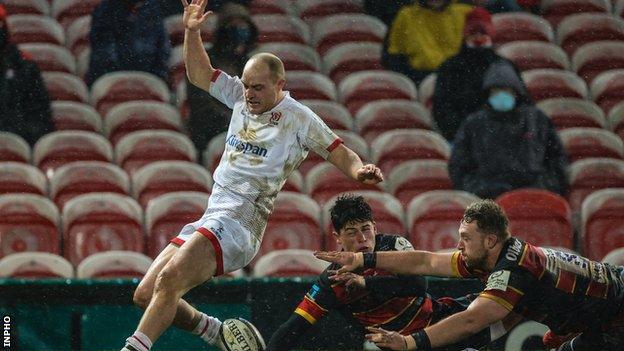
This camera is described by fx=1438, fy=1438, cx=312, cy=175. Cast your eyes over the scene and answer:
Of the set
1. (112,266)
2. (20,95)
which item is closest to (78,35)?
(20,95)

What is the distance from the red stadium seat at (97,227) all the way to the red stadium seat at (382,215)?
1342 millimetres

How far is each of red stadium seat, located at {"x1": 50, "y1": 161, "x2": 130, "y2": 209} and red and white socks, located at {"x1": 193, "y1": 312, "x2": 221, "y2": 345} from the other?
3.42m

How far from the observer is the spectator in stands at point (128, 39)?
1177 cm

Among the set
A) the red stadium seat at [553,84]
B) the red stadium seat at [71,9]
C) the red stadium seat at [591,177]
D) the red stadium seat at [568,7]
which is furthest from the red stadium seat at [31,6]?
the red stadium seat at [591,177]

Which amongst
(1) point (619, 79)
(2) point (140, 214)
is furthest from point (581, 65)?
(2) point (140, 214)

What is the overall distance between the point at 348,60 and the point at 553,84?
70.4 inches

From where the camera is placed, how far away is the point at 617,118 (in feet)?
40.1

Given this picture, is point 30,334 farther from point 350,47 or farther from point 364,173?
point 350,47

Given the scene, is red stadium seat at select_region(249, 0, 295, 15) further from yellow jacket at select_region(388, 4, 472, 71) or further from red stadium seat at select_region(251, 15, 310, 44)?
yellow jacket at select_region(388, 4, 472, 71)

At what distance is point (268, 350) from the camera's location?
283 inches

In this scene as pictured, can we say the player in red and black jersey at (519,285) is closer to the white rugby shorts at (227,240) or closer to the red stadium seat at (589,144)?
the white rugby shorts at (227,240)

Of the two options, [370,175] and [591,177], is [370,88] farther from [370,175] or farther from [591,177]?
[370,175]

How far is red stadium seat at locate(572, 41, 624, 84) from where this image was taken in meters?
12.8

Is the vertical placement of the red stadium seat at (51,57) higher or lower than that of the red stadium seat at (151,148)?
higher
